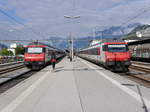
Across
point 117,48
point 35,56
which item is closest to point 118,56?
point 117,48

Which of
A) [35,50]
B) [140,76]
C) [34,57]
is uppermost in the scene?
[35,50]

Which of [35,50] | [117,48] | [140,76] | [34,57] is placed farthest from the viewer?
[35,50]

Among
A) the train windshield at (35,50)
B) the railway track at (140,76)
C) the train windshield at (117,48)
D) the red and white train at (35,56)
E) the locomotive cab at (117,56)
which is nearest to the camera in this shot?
the railway track at (140,76)

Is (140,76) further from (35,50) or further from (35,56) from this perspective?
(35,50)

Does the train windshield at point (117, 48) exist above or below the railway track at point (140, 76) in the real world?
above

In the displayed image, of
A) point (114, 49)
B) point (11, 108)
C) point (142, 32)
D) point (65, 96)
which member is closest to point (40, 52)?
point (114, 49)

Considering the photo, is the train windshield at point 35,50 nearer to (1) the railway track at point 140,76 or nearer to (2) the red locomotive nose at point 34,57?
(2) the red locomotive nose at point 34,57

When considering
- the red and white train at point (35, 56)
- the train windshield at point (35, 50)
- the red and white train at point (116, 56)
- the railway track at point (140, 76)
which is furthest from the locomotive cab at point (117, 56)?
the train windshield at point (35, 50)

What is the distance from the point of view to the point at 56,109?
224 inches

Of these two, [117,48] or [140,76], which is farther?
[117,48]

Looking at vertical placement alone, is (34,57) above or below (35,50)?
below

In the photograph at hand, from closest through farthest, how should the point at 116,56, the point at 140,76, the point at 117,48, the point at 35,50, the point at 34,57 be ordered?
1. the point at 140,76
2. the point at 116,56
3. the point at 117,48
4. the point at 34,57
5. the point at 35,50

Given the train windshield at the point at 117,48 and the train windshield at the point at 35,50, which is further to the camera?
the train windshield at the point at 35,50

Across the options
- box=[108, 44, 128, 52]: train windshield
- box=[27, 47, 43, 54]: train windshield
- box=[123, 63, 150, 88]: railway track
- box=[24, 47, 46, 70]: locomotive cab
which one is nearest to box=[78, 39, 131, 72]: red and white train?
box=[108, 44, 128, 52]: train windshield
